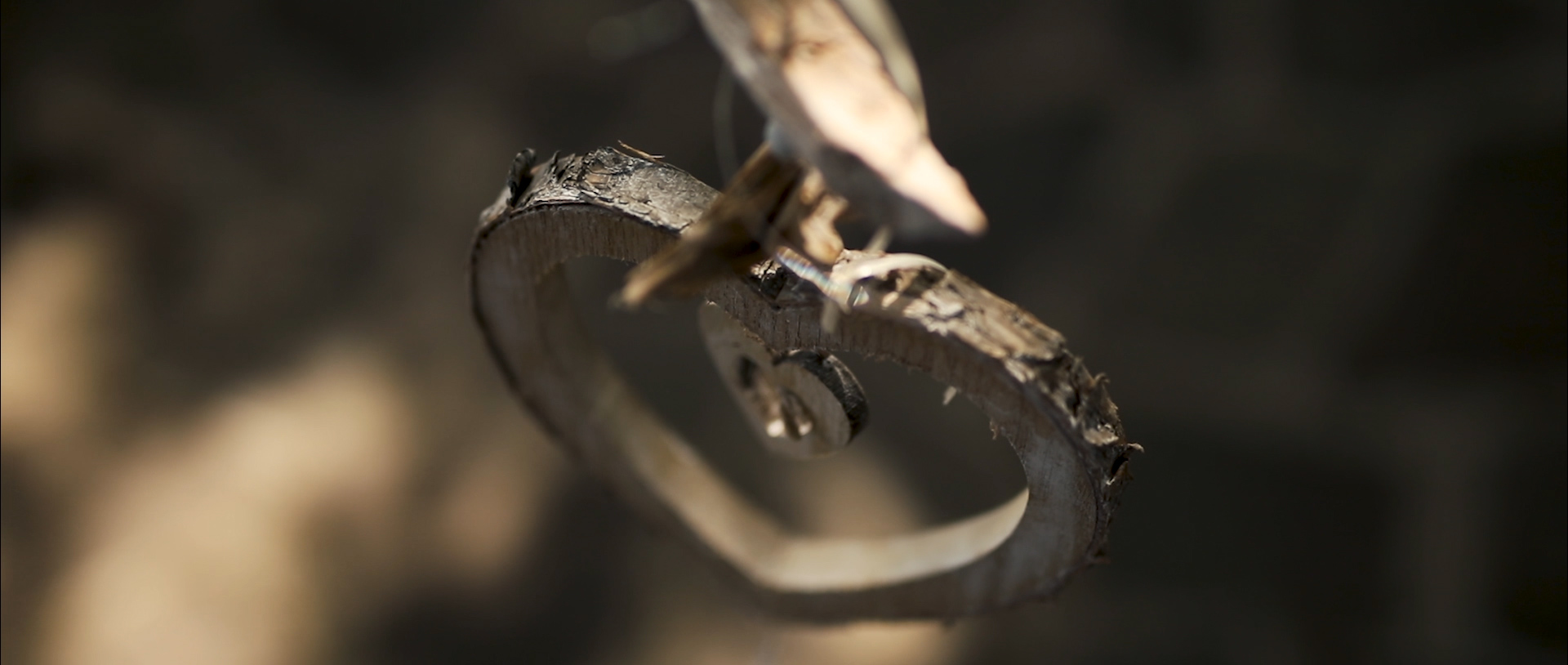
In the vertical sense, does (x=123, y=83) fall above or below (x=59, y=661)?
above

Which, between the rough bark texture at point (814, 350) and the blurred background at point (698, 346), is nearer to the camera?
the rough bark texture at point (814, 350)

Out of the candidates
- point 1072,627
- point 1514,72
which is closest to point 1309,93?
point 1514,72

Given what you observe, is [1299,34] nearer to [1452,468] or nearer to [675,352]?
[1452,468]

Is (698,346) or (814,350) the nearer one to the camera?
(814,350)

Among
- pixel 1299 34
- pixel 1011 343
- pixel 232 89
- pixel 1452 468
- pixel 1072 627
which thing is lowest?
pixel 1072 627
